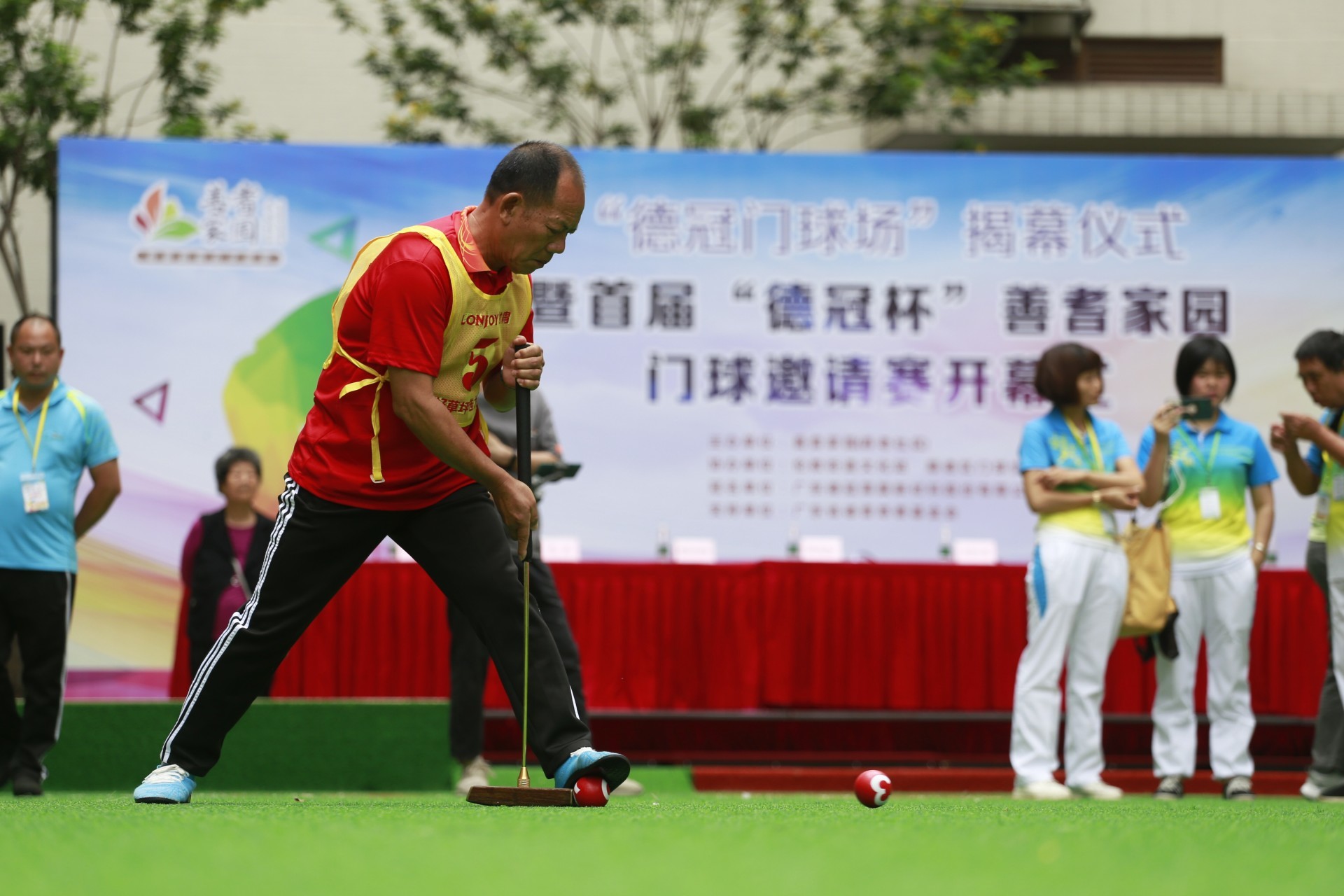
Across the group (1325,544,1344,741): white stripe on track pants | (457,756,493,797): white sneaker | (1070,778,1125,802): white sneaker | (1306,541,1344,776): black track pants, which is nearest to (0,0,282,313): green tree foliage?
(457,756,493,797): white sneaker

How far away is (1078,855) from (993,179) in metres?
6.82

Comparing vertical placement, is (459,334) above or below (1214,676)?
above

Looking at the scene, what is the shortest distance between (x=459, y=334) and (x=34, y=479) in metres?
2.59

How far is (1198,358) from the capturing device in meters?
6.36

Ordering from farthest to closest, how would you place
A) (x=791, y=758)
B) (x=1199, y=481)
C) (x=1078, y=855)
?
(x=791, y=758), (x=1199, y=481), (x=1078, y=855)

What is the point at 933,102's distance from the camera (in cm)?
1262

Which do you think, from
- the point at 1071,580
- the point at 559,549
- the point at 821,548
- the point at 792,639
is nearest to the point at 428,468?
the point at 1071,580

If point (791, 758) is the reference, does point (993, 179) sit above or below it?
above

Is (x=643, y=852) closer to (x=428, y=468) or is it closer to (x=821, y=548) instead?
(x=428, y=468)

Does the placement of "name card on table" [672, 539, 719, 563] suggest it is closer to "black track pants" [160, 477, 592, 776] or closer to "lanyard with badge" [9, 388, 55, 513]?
"lanyard with badge" [9, 388, 55, 513]

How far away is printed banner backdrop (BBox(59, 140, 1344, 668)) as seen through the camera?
8.61 m

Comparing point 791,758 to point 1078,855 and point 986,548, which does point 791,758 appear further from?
point 1078,855

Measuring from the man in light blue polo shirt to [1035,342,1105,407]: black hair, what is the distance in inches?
136

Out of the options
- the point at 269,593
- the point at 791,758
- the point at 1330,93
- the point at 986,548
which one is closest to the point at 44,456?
the point at 269,593
